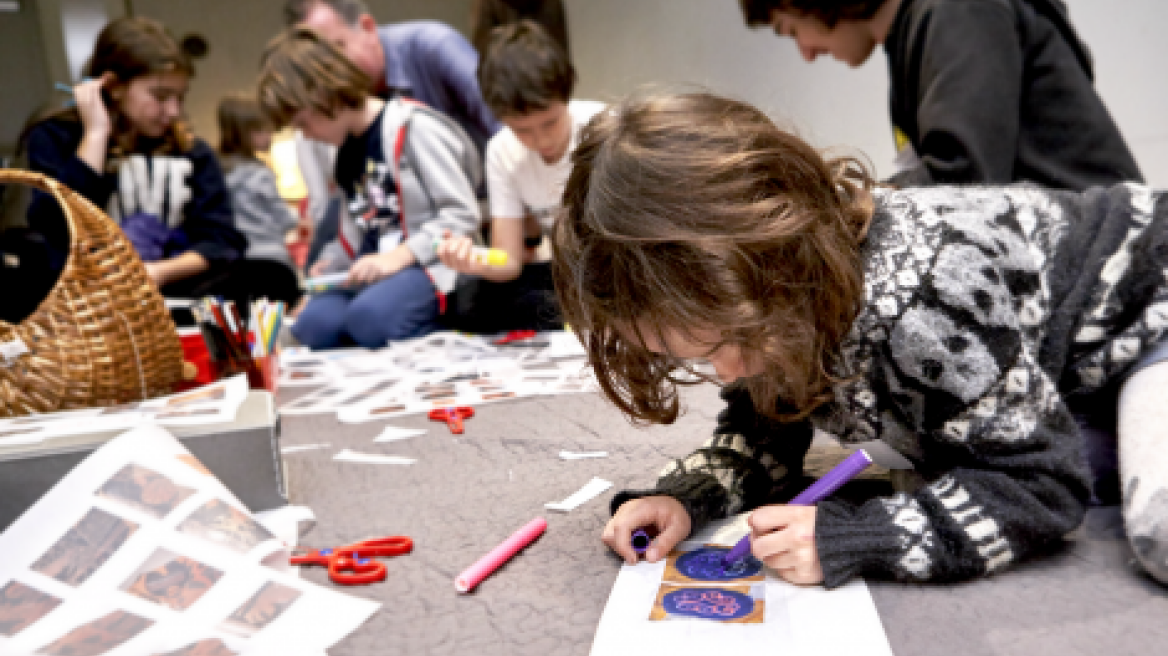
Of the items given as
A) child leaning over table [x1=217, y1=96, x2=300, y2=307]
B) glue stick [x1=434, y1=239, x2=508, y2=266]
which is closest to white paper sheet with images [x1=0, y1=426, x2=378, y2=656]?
glue stick [x1=434, y1=239, x2=508, y2=266]

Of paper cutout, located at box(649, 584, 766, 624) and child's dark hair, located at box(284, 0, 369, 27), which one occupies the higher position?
child's dark hair, located at box(284, 0, 369, 27)

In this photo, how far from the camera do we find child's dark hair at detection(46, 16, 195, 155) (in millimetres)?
1716

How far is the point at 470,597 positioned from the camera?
0.62m

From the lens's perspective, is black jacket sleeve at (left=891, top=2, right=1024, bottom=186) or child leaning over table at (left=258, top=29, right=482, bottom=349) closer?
black jacket sleeve at (left=891, top=2, right=1024, bottom=186)

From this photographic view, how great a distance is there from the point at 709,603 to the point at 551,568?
0.15 meters

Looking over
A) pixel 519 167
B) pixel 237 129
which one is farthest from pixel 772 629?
pixel 237 129

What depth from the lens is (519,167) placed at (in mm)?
1729

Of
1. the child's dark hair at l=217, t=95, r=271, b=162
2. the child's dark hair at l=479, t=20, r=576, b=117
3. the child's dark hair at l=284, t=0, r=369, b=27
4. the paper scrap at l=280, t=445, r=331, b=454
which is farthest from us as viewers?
the child's dark hair at l=217, t=95, r=271, b=162

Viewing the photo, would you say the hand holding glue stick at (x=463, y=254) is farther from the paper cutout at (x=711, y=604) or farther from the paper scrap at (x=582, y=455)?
the paper cutout at (x=711, y=604)

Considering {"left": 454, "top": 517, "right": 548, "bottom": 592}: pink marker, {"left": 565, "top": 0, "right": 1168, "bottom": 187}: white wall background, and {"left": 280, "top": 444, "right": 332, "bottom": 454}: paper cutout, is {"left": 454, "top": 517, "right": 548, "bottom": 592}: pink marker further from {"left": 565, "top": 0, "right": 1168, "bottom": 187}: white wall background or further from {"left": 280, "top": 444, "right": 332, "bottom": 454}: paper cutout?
{"left": 565, "top": 0, "right": 1168, "bottom": 187}: white wall background

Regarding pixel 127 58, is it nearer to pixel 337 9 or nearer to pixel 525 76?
pixel 337 9

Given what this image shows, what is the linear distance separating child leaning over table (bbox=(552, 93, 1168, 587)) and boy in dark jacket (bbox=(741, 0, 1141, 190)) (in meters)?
0.36

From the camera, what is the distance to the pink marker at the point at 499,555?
627 mm

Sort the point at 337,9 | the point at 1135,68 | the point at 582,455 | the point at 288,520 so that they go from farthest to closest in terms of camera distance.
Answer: the point at 337,9 < the point at 1135,68 < the point at 582,455 < the point at 288,520
